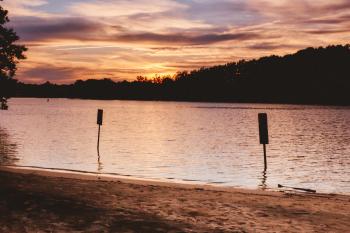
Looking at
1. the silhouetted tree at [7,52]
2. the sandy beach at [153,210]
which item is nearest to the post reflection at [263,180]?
the sandy beach at [153,210]

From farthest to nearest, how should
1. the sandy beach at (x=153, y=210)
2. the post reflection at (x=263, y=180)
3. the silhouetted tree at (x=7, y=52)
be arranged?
the silhouetted tree at (x=7, y=52), the post reflection at (x=263, y=180), the sandy beach at (x=153, y=210)

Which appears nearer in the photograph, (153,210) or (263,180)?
(153,210)

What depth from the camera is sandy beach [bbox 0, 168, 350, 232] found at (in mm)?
10227

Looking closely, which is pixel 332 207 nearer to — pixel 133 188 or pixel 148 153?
pixel 133 188

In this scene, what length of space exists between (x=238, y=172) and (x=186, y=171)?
3161 mm

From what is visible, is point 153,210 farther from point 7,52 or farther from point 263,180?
point 7,52

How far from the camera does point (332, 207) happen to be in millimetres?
13734

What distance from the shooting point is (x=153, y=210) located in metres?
12.0

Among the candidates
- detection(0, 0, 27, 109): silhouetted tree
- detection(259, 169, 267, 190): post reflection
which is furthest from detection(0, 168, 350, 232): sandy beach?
detection(0, 0, 27, 109): silhouetted tree

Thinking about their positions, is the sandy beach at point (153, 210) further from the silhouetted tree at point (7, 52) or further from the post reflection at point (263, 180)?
the silhouetted tree at point (7, 52)

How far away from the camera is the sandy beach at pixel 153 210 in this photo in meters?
10.2

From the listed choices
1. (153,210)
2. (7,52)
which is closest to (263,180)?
(153,210)

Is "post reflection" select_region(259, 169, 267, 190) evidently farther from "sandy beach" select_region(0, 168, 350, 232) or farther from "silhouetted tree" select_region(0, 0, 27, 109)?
"silhouetted tree" select_region(0, 0, 27, 109)

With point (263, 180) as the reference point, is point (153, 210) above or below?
above
